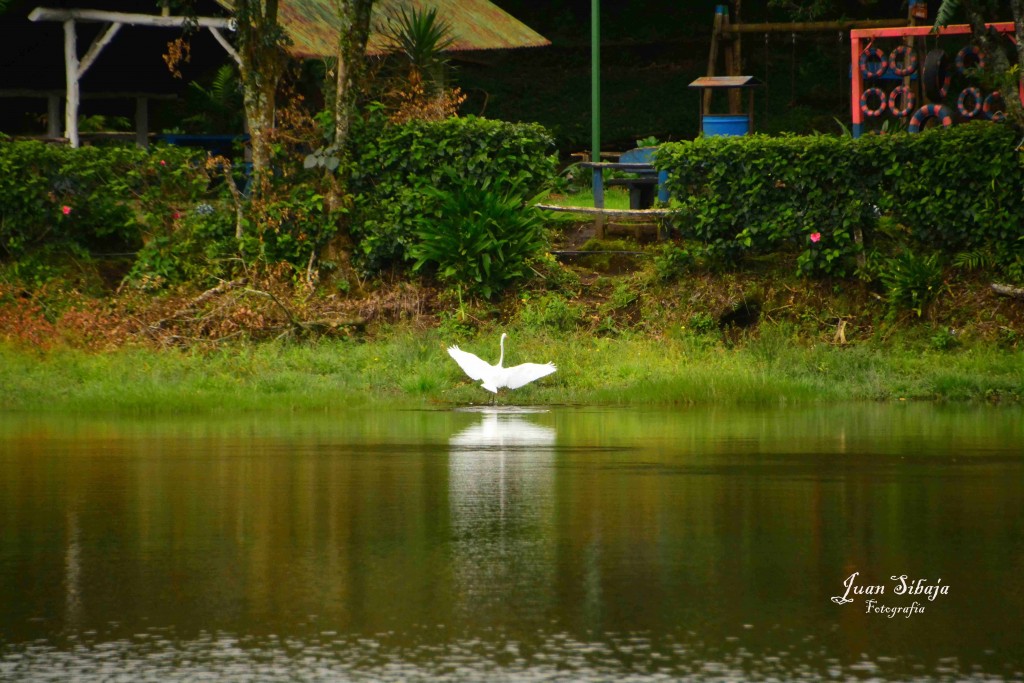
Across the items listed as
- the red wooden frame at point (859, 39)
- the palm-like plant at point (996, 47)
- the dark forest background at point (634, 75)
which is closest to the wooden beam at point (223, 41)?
the dark forest background at point (634, 75)

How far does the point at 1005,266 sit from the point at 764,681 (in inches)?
540

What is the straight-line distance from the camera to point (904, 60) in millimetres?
23688

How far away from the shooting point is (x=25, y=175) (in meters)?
20.0

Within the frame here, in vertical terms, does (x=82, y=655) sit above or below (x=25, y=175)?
below

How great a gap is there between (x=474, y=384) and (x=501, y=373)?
2.68ft

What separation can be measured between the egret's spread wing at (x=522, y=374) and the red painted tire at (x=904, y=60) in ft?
31.2

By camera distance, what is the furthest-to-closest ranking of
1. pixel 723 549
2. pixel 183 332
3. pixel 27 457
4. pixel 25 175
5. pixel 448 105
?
pixel 448 105, pixel 25 175, pixel 183 332, pixel 27 457, pixel 723 549

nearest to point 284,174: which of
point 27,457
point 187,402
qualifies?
point 187,402

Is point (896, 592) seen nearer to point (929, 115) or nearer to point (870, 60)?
point (929, 115)

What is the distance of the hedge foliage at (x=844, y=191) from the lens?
62.3 feet

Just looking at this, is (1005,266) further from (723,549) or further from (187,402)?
(723,549)

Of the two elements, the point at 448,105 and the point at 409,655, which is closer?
the point at 409,655

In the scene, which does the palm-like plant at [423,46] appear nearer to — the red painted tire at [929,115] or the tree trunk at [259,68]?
the tree trunk at [259,68]

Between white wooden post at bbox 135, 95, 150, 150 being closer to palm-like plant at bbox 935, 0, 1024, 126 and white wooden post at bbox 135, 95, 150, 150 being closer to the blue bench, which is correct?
the blue bench
